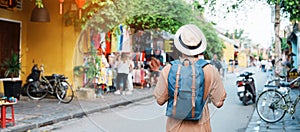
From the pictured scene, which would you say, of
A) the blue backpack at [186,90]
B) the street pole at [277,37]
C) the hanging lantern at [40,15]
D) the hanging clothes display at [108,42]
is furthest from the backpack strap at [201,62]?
the street pole at [277,37]

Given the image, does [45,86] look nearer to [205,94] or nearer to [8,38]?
[8,38]

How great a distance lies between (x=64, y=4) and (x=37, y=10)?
0.79 meters

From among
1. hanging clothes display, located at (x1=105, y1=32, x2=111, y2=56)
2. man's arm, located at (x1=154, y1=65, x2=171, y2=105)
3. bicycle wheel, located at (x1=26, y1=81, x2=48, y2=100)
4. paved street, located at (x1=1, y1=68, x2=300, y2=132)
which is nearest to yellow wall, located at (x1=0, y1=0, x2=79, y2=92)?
bicycle wheel, located at (x1=26, y1=81, x2=48, y2=100)

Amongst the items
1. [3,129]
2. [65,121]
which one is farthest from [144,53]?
[65,121]

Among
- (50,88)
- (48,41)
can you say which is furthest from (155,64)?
(48,41)

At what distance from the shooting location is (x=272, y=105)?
715cm

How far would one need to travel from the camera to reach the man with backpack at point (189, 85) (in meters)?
2.58

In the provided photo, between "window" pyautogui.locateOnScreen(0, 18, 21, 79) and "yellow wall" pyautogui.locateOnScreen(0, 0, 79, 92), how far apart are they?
0.17m

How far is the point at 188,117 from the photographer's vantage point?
267 centimetres

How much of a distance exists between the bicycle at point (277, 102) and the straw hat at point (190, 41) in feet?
16.0

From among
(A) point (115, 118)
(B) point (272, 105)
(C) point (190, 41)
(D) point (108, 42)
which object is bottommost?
(A) point (115, 118)

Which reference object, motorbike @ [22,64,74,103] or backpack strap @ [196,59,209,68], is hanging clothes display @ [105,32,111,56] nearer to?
motorbike @ [22,64,74,103]

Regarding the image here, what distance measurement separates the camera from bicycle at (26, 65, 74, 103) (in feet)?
32.9

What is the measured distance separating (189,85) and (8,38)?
9.43 metres
